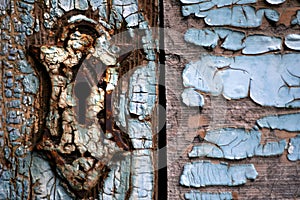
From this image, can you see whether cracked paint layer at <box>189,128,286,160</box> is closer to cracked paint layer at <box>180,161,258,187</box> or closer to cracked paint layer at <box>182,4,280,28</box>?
cracked paint layer at <box>180,161,258,187</box>

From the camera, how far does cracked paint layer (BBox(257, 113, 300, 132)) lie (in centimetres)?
140

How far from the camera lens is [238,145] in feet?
4.58

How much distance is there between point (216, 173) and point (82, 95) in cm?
40

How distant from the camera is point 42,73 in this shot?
1407 mm

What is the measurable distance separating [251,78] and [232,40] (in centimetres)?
11

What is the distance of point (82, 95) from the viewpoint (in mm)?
1398

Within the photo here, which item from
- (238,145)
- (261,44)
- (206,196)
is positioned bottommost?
(206,196)

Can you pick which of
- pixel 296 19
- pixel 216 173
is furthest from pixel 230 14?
pixel 216 173

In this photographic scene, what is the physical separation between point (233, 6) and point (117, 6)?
11.9 inches

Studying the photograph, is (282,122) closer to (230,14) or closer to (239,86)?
(239,86)

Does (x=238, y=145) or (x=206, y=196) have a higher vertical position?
(x=238, y=145)

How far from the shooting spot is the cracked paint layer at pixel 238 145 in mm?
1396

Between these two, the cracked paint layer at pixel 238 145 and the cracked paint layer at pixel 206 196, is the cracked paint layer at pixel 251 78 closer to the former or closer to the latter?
the cracked paint layer at pixel 238 145

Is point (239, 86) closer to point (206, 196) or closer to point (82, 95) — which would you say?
point (206, 196)
